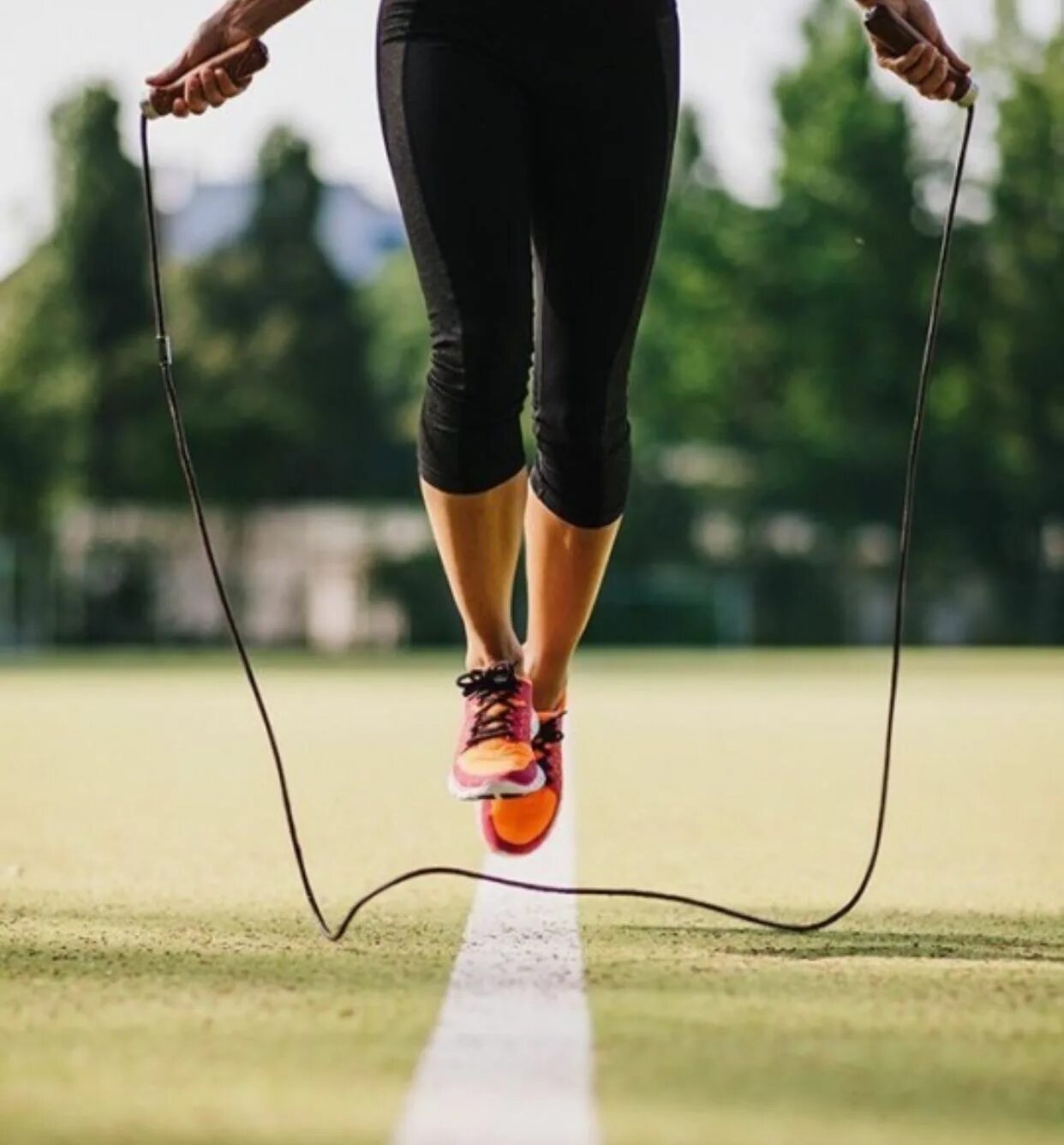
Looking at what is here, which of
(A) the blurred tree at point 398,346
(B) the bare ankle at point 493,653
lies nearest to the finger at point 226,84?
(B) the bare ankle at point 493,653

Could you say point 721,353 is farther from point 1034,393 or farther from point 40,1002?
point 40,1002

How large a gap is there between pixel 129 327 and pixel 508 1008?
138 ft

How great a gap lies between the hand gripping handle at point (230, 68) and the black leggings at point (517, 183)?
0.22m

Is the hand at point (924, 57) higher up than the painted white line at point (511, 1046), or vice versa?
the hand at point (924, 57)

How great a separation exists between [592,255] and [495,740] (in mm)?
816

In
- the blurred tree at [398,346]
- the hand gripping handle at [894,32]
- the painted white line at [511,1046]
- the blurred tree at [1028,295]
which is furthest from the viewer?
the blurred tree at [398,346]

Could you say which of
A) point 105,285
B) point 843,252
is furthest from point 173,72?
point 105,285

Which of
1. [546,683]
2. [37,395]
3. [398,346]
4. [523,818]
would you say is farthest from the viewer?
[398,346]

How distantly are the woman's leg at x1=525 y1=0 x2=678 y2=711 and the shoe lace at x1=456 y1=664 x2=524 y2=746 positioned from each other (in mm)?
276

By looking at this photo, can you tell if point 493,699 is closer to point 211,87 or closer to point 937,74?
point 211,87

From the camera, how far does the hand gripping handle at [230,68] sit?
4.18 meters

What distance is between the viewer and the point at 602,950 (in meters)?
3.52

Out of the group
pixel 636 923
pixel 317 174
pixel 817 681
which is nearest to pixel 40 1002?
pixel 636 923

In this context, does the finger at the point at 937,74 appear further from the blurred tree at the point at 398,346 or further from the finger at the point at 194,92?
the blurred tree at the point at 398,346
